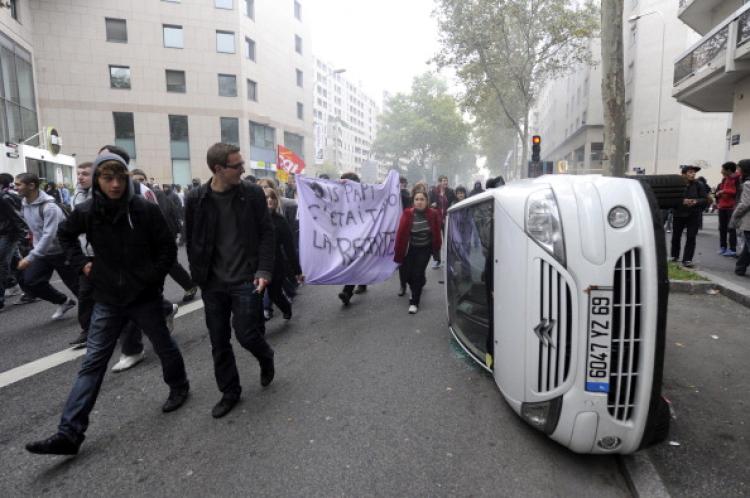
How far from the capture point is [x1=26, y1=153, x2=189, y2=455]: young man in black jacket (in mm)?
2773

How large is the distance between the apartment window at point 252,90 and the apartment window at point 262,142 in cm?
179

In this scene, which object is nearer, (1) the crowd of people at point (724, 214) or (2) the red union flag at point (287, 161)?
(1) the crowd of people at point (724, 214)

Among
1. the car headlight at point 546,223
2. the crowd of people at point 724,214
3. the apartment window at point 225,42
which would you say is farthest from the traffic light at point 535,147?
the apartment window at point 225,42

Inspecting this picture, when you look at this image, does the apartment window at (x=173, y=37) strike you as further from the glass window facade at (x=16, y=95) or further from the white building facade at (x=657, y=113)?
A: the white building facade at (x=657, y=113)

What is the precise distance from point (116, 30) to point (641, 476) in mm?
35231

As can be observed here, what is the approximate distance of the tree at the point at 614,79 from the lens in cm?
778

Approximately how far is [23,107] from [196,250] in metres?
25.6

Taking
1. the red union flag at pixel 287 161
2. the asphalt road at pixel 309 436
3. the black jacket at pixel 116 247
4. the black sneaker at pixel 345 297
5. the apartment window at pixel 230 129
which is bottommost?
the asphalt road at pixel 309 436

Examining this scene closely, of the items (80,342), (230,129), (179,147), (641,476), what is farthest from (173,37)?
(641,476)

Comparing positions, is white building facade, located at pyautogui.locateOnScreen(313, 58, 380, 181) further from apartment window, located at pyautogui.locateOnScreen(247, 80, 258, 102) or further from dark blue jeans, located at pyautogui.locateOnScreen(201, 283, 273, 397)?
dark blue jeans, located at pyautogui.locateOnScreen(201, 283, 273, 397)

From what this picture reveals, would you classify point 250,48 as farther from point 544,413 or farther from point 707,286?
point 544,413

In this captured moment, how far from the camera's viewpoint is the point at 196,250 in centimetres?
310

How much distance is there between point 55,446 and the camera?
2498 mm

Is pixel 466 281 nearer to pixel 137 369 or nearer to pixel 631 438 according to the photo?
pixel 631 438
